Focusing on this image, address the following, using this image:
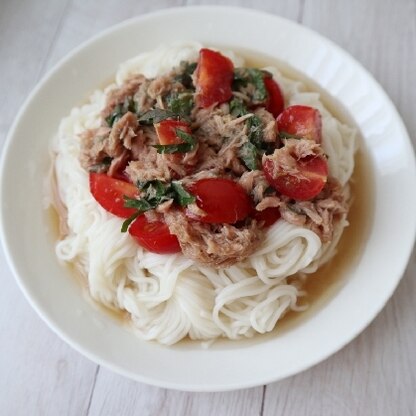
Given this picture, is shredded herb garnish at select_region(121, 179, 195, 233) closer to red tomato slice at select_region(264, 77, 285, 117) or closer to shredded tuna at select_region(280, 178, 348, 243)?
shredded tuna at select_region(280, 178, 348, 243)

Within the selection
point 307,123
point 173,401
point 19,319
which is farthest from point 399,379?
point 19,319

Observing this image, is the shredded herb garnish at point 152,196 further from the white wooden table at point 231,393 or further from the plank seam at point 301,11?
the plank seam at point 301,11

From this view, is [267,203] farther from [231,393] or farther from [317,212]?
[231,393]

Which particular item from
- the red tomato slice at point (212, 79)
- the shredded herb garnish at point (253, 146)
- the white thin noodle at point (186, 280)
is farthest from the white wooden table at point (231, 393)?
the red tomato slice at point (212, 79)

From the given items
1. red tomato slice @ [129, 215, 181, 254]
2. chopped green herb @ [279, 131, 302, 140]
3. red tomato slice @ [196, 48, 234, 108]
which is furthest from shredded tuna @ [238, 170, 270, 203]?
red tomato slice @ [196, 48, 234, 108]

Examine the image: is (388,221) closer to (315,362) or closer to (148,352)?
(315,362)
